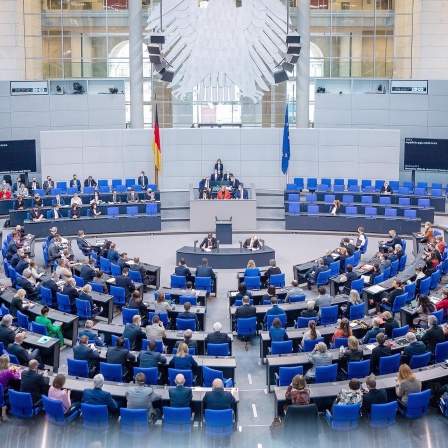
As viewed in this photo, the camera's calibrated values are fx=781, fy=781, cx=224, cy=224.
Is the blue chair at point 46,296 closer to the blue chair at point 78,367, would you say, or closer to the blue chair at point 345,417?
the blue chair at point 78,367

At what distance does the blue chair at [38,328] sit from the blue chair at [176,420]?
13.8 ft

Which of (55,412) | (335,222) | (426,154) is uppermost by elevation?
(426,154)

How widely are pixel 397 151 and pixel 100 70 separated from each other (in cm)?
1248

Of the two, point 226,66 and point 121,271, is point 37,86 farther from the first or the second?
point 121,271

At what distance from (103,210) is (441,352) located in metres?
14.4

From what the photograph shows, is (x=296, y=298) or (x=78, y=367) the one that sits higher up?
(x=296, y=298)

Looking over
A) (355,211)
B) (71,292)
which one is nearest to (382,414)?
(71,292)

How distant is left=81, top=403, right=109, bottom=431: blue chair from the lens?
1008 cm

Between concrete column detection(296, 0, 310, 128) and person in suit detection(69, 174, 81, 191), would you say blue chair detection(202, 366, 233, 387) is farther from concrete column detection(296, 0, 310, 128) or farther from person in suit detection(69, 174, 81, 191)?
concrete column detection(296, 0, 310, 128)

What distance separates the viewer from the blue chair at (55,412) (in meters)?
10.3

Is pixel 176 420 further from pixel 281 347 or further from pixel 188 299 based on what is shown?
pixel 188 299

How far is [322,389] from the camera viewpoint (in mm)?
10844

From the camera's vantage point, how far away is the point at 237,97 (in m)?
31.8

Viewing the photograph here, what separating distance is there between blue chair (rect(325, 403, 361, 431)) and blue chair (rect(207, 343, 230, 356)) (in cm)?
261
